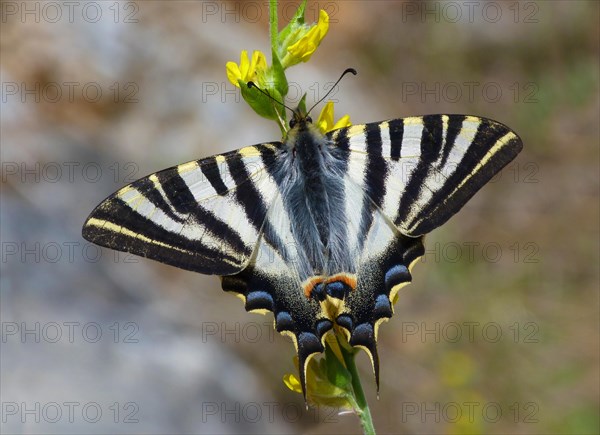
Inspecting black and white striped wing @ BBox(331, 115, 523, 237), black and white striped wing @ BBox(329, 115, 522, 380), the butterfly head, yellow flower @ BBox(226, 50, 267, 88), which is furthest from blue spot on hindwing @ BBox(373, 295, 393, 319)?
yellow flower @ BBox(226, 50, 267, 88)

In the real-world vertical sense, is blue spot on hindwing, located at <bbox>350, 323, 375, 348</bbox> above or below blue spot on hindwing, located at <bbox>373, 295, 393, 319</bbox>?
below

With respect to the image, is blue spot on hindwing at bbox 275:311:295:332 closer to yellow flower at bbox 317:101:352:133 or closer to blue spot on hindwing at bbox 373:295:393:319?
blue spot on hindwing at bbox 373:295:393:319

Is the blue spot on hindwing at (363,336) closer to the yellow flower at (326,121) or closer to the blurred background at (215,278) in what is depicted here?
the yellow flower at (326,121)

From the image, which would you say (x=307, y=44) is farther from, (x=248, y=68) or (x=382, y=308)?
(x=382, y=308)

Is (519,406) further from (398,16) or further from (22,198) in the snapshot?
(398,16)

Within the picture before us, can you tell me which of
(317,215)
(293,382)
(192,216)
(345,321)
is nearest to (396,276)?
(345,321)

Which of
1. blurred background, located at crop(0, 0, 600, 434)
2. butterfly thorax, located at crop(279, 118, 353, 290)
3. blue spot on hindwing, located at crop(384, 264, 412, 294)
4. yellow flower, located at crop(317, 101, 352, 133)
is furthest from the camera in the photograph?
blurred background, located at crop(0, 0, 600, 434)

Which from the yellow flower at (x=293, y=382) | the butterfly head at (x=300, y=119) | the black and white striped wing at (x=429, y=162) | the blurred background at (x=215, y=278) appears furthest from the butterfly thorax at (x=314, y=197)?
the blurred background at (x=215, y=278)
